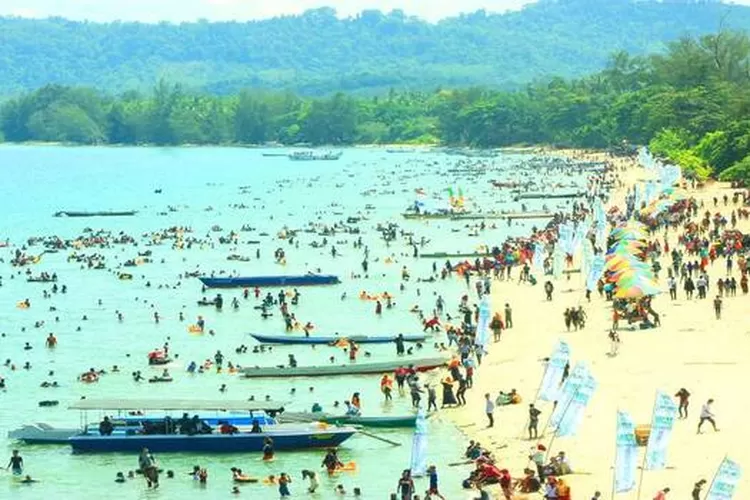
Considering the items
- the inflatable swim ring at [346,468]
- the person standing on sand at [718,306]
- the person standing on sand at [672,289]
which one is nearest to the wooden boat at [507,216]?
the person standing on sand at [672,289]

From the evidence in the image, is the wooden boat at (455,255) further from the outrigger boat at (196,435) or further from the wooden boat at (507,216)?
the outrigger boat at (196,435)

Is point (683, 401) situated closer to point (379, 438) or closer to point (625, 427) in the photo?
point (379, 438)

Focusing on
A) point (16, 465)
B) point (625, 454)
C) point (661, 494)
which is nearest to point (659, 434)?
point (625, 454)

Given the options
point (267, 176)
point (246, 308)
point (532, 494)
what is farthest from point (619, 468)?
point (267, 176)

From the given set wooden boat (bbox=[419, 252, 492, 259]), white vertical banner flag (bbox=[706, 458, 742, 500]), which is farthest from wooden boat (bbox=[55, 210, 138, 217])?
white vertical banner flag (bbox=[706, 458, 742, 500])

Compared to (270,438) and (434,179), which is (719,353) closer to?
(270,438)

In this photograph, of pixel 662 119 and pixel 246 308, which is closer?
pixel 246 308
